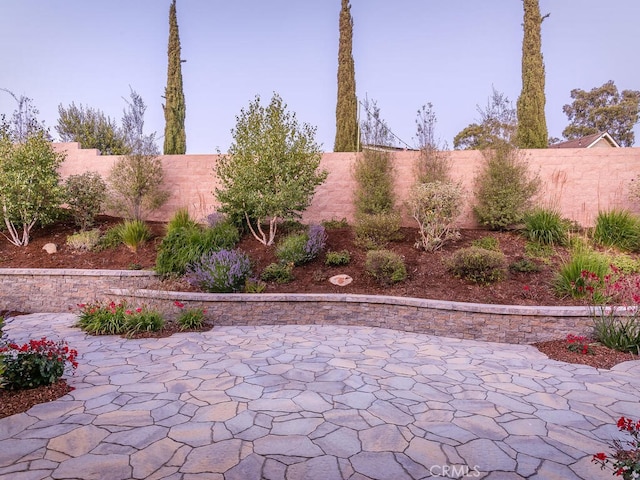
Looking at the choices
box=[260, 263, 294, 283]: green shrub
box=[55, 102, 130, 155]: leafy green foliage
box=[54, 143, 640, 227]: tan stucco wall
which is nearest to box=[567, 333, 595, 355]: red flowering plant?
box=[260, 263, 294, 283]: green shrub

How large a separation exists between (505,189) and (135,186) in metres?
8.60

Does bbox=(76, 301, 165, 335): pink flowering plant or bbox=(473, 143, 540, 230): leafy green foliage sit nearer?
bbox=(76, 301, 165, 335): pink flowering plant

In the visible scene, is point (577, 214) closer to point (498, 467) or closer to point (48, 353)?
point (498, 467)

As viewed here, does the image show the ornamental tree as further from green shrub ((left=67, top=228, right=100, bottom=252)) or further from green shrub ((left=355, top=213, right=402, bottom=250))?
green shrub ((left=67, top=228, right=100, bottom=252))

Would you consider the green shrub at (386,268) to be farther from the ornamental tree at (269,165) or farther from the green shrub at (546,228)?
the green shrub at (546,228)

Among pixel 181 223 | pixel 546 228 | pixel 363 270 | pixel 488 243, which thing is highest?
pixel 181 223

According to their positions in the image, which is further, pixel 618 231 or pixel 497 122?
pixel 497 122

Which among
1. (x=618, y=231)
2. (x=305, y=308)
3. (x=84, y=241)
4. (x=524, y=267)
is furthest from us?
(x=84, y=241)

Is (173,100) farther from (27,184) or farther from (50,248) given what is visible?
(50,248)

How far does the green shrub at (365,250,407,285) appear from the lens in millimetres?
6594

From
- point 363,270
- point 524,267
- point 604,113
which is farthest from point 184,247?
point 604,113

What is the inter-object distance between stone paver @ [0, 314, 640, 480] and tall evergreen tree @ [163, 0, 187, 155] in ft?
34.1

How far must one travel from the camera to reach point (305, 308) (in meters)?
6.28

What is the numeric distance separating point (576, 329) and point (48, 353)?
238 inches
